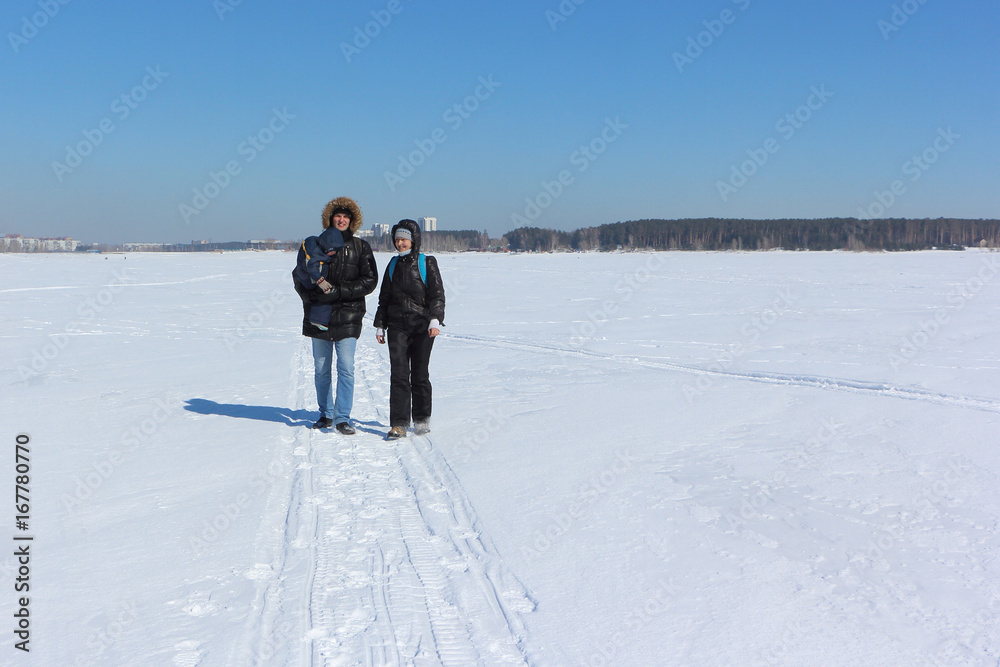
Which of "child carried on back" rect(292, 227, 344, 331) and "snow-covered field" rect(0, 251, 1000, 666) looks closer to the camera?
"snow-covered field" rect(0, 251, 1000, 666)

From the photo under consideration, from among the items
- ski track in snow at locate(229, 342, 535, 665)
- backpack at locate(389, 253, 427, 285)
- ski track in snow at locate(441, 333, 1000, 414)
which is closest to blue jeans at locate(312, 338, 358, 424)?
backpack at locate(389, 253, 427, 285)

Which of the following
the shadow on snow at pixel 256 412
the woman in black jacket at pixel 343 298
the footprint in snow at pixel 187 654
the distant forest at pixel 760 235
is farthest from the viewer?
the distant forest at pixel 760 235

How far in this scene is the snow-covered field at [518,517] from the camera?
2393mm

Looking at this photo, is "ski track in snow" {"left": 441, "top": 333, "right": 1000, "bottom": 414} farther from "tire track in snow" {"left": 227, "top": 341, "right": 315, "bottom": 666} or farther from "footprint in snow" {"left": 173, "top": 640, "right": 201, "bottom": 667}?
"footprint in snow" {"left": 173, "top": 640, "right": 201, "bottom": 667}

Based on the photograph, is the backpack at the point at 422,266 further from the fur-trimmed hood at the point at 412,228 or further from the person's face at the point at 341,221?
the person's face at the point at 341,221

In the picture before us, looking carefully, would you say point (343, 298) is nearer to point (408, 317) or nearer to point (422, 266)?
point (408, 317)

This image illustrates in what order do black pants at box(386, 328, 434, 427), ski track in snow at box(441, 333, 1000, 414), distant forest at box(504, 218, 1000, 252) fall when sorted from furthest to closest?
1. distant forest at box(504, 218, 1000, 252)
2. ski track in snow at box(441, 333, 1000, 414)
3. black pants at box(386, 328, 434, 427)

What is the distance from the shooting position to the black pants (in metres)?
5.09

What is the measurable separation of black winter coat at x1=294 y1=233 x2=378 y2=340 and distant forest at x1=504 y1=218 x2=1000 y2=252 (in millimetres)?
84289

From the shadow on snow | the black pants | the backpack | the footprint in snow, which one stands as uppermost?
the backpack

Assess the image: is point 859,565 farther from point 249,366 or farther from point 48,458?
point 249,366

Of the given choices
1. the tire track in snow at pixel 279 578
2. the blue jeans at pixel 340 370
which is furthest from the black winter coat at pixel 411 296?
the tire track in snow at pixel 279 578

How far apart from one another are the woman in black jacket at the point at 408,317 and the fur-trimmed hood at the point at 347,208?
0.32 m

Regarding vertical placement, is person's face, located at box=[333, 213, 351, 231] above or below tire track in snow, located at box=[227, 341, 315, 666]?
above
